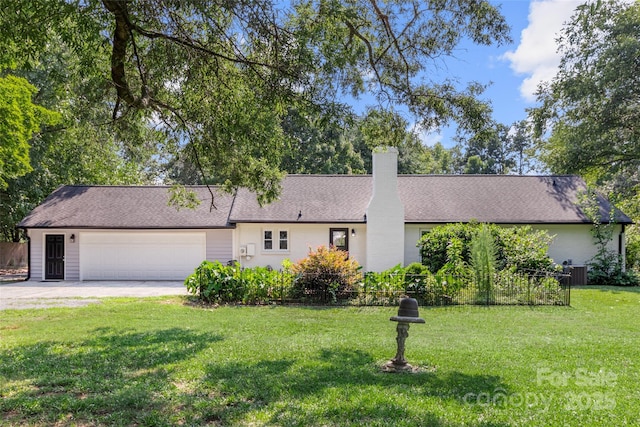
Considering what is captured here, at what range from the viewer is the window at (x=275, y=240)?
722 inches

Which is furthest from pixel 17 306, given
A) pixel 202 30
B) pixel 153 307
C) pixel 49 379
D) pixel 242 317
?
pixel 202 30

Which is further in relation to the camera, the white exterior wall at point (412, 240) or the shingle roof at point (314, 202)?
the shingle roof at point (314, 202)

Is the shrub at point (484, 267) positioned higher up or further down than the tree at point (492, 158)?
further down

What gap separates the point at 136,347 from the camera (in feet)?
22.8

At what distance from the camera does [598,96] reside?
66.3 feet

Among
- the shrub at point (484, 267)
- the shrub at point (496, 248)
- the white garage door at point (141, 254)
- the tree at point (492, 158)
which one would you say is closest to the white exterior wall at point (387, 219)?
the shrub at point (496, 248)

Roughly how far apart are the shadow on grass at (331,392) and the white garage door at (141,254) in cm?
1318

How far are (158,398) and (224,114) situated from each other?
16.8ft

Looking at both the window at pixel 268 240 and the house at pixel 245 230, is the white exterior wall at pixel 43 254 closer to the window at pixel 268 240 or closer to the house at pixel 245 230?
the house at pixel 245 230

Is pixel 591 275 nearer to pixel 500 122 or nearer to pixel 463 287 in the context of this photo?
pixel 463 287

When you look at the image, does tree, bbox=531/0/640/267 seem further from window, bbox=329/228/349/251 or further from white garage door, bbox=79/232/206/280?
white garage door, bbox=79/232/206/280

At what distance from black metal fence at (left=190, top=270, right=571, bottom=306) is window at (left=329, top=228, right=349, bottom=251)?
6126 mm

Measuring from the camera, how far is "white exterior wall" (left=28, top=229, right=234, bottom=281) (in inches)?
717

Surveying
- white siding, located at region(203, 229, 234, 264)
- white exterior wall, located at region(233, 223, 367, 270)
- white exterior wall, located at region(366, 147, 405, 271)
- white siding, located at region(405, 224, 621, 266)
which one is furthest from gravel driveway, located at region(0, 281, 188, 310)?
white siding, located at region(405, 224, 621, 266)
